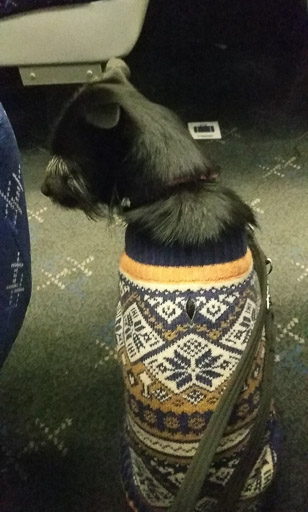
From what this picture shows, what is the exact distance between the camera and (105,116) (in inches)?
35.0

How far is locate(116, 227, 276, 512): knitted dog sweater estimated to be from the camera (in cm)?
84

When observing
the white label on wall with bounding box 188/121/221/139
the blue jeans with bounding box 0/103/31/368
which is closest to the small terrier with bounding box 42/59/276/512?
the blue jeans with bounding box 0/103/31/368

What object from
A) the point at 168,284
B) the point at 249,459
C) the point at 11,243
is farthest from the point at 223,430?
the point at 11,243

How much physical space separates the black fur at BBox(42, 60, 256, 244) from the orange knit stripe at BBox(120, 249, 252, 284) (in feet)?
0.15

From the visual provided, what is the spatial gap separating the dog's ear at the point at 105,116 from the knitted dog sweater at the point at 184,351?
172 millimetres

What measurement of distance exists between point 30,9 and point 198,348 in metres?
0.97

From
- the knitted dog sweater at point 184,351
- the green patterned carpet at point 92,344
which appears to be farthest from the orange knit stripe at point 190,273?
the green patterned carpet at point 92,344

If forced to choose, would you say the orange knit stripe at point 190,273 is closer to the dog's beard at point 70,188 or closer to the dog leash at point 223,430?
the dog leash at point 223,430

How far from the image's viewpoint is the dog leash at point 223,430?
79cm

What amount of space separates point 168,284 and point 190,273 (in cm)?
4

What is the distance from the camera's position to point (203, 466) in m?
0.79

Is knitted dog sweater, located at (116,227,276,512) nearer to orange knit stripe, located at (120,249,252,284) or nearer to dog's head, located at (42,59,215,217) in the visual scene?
orange knit stripe, located at (120,249,252,284)

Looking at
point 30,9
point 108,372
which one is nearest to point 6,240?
point 108,372

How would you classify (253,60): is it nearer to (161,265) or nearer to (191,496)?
(161,265)
